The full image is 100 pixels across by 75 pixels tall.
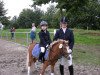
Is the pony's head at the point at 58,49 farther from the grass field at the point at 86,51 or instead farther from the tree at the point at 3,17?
the tree at the point at 3,17

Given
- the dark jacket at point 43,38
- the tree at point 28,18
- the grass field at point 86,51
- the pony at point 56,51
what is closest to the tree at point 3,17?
the grass field at point 86,51

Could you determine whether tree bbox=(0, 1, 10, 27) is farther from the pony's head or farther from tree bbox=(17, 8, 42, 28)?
tree bbox=(17, 8, 42, 28)

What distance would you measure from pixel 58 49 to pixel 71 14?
966 inches

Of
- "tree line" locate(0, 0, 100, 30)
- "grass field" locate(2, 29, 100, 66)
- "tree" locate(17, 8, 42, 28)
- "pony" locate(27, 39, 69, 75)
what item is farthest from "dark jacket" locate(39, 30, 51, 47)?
"tree" locate(17, 8, 42, 28)

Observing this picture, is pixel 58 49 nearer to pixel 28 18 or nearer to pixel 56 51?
pixel 56 51

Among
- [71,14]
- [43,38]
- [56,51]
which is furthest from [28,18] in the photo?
[56,51]

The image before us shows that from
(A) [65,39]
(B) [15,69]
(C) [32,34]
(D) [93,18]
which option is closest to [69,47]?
(A) [65,39]

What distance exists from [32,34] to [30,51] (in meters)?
12.3

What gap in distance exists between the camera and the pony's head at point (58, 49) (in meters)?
9.25

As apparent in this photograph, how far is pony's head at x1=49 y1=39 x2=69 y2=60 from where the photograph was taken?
9.25 metres

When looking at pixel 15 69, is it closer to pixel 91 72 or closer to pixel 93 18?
pixel 91 72

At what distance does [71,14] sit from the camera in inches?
1331

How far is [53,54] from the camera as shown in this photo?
9.71 metres

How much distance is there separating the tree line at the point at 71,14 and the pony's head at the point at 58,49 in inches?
761
